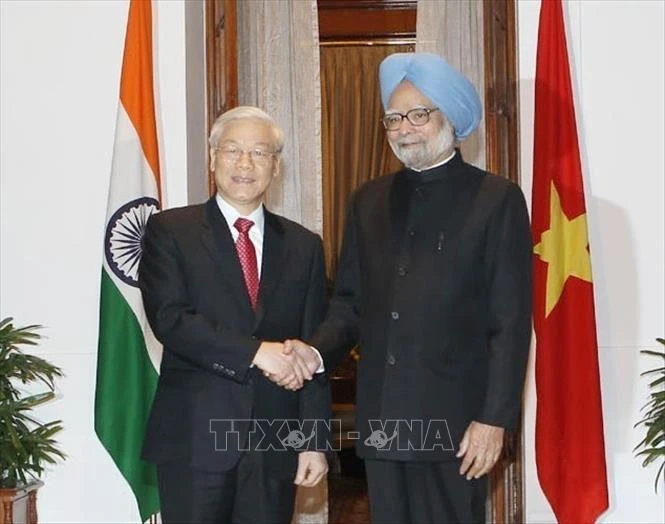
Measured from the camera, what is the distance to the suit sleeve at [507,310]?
8.77 feet

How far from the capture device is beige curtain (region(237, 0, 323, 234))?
16.7 ft

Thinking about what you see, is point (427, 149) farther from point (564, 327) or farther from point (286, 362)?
point (564, 327)

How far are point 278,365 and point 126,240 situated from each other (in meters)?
1.69

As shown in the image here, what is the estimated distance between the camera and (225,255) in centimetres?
287

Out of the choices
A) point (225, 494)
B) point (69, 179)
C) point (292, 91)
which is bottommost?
point (225, 494)

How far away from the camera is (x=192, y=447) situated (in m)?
2.78

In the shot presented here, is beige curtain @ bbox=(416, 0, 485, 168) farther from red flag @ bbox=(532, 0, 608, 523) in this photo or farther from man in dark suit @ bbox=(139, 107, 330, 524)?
man in dark suit @ bbox=(139, 107, 330, 524)

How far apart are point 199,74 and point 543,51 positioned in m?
1.49

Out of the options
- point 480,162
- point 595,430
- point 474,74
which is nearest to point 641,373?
point 595,430

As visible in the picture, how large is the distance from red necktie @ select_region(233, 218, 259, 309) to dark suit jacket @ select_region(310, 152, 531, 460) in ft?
0.99

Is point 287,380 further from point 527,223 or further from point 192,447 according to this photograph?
point 527,223

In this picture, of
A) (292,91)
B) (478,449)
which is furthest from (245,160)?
(292,91)

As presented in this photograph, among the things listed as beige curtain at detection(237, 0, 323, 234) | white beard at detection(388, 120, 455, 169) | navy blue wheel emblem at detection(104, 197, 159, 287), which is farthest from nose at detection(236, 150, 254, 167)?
beige curtain at detection(237, 0, 323, 234)

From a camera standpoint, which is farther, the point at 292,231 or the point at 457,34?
the point at 457,34
